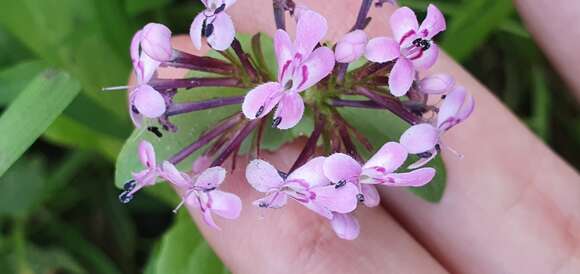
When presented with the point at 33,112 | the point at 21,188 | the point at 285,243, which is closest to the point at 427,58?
the point at 285,243

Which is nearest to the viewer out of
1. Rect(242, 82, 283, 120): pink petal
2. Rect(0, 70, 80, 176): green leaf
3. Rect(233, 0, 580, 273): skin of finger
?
Rect(242, 82, 283, 120): pink petal

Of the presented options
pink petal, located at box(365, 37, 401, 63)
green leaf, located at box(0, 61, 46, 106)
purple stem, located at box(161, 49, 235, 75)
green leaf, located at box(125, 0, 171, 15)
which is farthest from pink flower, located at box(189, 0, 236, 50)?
green leaf, located at box(125, 0, 171, 15)

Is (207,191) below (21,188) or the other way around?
the other way around

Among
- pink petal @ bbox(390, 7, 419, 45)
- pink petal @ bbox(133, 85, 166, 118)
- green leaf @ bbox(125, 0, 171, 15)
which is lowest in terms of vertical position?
green leaf @ bbox(125, 0, 171, 15)

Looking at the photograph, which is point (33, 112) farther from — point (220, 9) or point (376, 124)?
point (376, 124)

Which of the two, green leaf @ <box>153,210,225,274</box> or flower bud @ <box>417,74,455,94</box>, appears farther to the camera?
green leaf @ <box>153,210,225,274</box>

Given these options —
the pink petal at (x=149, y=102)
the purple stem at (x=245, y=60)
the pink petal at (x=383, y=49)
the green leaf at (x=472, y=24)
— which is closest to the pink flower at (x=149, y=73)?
the pink petal at (x=149, y=102)

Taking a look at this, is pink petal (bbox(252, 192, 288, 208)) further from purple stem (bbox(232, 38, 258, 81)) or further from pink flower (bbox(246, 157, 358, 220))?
purple stem (bbox(232, 38, 258, 81))

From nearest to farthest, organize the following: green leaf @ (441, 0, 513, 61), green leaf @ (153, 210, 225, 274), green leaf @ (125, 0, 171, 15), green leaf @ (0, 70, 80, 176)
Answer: green leaf @ (0, 70, 80, 176), green leaf @ (153, 210, 225, 274), green leaf @ (441, 0, 513, 61), green leaf @ (125, 0, 171, 15)
